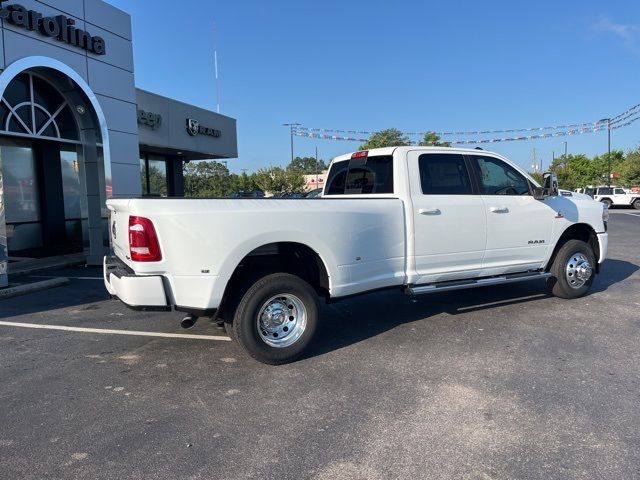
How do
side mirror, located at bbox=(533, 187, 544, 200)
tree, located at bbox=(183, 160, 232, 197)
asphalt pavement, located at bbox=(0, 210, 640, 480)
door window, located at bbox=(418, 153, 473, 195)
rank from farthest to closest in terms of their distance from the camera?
1. tree, located at bbox=(183, 160, 232, 197)
2. side mirror, located at bbox=(533, 187, 544, 200)
3. door window, located at bbox=(418, 153, 473, 195)
4. asphalt pavement, located at bbox=(0, 210, 640, 480)

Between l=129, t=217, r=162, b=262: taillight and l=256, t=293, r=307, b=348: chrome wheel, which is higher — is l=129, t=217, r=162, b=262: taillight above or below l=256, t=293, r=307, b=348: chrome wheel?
above

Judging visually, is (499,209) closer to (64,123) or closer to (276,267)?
(276,267)

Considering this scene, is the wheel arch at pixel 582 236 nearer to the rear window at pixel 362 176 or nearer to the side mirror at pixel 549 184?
the side mirror at pixel 549 184

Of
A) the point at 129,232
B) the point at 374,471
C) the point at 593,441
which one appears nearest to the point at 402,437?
the point at 374,471

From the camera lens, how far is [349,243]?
4902 millimetres

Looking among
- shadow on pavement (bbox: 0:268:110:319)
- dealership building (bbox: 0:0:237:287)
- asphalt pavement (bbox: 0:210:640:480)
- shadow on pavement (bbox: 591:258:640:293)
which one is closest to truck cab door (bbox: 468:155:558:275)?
asphalt pavement (bbox: 0:210:640:480)

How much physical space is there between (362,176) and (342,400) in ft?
10.2

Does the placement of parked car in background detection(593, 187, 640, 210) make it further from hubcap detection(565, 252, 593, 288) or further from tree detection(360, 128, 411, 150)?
hubcap detection(565, 252, 593, 288)

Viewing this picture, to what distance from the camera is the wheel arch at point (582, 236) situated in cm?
700

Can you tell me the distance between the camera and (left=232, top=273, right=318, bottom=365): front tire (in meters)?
4.45

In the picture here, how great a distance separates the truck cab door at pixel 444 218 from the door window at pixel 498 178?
0.22 meters

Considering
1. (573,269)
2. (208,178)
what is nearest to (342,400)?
(573,269)

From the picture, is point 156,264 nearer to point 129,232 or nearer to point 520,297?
point 129,232

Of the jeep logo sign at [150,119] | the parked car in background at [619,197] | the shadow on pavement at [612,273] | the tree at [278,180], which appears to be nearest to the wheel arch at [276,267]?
the shadow on pavement at [612,273]
